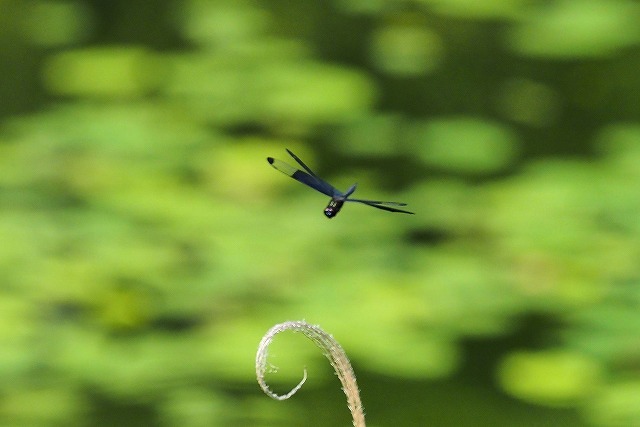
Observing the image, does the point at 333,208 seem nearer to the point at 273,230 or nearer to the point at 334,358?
the point at 334,358

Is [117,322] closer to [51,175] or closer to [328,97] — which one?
[51,175]

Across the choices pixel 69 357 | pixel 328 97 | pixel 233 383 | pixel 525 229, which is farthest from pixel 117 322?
pixel 525 229

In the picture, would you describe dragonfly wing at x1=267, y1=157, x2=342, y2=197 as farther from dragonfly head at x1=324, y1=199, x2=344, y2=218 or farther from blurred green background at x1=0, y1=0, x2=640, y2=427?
blurred green background at x1=0, y1=0, x2=640, y2=427

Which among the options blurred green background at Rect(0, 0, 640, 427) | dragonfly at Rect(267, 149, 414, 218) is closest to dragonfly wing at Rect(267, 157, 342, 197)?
dragonfly at Rect(267, 149, 414, 218)

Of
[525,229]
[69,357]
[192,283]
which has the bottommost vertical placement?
[69,357]

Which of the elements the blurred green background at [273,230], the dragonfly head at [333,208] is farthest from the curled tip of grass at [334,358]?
the blurred green background at [273,230]
